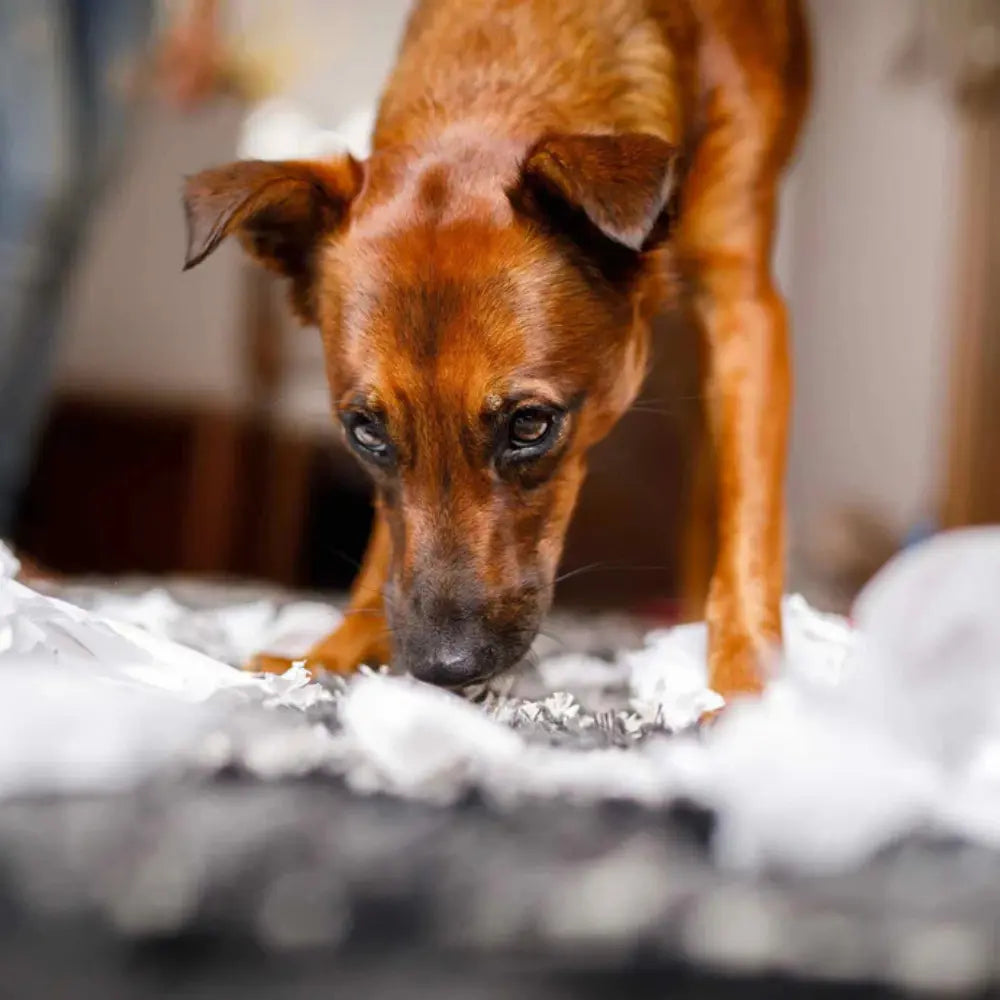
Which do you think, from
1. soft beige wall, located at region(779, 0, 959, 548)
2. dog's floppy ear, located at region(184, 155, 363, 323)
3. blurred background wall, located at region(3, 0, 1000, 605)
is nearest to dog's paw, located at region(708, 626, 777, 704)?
dog's floppy ear, located at region(184, 155, 363, 323)

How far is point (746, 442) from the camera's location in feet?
3.92

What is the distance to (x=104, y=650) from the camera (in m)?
0.79

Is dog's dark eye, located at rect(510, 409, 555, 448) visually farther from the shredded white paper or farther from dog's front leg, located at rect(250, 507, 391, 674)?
the shredded white paper

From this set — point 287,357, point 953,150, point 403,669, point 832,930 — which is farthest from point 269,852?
point 953,150

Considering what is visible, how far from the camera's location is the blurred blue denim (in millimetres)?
1951

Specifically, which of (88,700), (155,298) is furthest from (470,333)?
(155,298)

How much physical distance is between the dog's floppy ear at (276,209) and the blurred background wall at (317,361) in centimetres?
179

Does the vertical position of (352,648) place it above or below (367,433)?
below

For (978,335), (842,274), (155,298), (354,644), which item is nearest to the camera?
(354,644)

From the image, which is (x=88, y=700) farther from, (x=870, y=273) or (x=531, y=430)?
(x=870, y=273)

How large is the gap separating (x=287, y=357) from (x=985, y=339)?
79.6 inches

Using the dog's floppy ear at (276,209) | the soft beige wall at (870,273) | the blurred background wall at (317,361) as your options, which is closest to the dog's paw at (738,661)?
the dog's floppy ear at (276,209)

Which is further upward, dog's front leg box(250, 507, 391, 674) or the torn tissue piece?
the torn tissue piece

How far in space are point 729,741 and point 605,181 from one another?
0.56 metres
